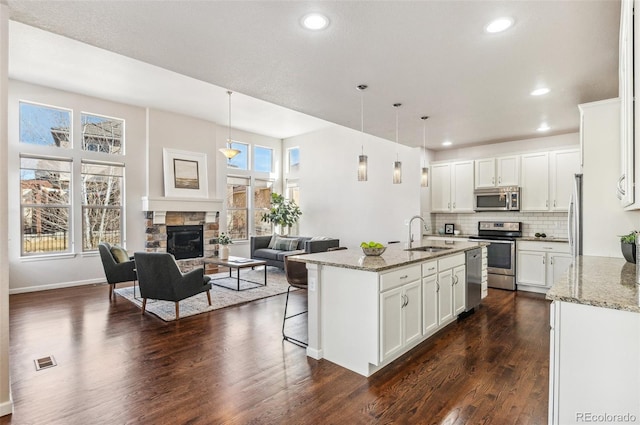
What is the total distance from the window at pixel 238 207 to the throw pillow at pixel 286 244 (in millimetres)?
1473

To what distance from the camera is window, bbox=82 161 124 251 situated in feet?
20.7

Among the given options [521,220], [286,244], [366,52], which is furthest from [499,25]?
[286,244]

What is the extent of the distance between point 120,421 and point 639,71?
3343mm

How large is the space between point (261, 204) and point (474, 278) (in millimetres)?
6145

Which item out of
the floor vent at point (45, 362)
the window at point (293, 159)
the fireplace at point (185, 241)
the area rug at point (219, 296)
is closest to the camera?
the floor vent at point (45, 362)

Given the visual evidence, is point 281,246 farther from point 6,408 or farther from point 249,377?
point 6,408

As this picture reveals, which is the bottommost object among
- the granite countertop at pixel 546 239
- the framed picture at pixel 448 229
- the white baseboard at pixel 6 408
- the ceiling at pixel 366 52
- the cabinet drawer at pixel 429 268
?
the white baseboard at pixel 6 408

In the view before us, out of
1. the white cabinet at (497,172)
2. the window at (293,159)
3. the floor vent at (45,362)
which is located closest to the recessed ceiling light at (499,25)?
the white cabinet at (497,172)

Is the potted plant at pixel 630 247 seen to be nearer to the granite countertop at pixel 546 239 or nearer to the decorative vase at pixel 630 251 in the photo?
the decorative vase at pixel 630 251

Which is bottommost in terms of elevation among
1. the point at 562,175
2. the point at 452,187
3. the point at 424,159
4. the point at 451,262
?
the point at 451,262

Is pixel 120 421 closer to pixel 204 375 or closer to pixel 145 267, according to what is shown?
pixel 204 375

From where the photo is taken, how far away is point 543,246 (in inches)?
210

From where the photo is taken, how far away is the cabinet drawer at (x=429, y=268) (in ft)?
10.6

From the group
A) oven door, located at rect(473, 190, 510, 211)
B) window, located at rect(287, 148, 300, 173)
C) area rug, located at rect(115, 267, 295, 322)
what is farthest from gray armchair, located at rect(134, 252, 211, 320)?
window, located at rect(287, 148, 300, 173)
